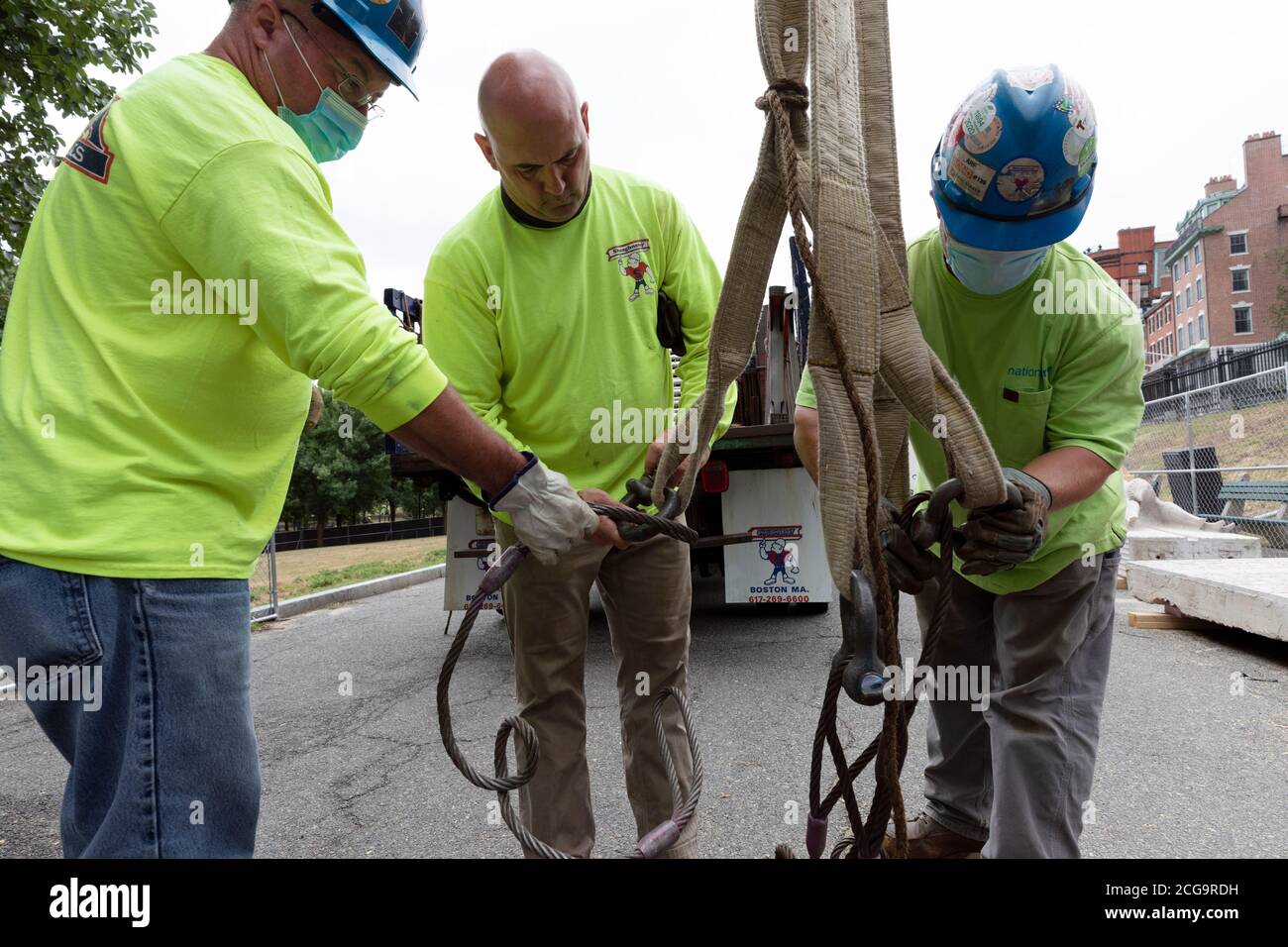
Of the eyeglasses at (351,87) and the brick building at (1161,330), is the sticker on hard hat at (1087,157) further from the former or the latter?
the brick building at (1161,330)

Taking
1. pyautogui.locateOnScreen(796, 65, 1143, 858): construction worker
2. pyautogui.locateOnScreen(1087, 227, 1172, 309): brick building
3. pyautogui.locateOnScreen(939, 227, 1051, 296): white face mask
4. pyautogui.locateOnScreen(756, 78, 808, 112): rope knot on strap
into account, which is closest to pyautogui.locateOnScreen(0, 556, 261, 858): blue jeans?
pyautogui.locateOnScreen(756, 78, 808, 112): rope knot on strap

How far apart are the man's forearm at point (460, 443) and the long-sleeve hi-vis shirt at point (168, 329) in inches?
1.4

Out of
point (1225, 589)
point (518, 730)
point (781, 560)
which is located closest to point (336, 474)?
point (781, 560)

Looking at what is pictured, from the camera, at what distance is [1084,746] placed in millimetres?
1924

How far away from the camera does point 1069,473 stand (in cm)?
178

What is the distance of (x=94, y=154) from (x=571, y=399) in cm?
116

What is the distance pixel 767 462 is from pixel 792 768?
2525mm

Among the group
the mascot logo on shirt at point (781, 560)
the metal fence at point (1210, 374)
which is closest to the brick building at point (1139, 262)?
the metal fence at point (1210, 374)

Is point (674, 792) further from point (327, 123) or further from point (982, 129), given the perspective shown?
point (327, 123)

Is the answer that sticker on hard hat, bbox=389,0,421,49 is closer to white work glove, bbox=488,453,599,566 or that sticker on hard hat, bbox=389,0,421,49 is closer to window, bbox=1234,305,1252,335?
white work glove, bbox=488,453,599,566

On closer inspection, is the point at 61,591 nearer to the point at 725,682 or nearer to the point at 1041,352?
the point at 1041,352

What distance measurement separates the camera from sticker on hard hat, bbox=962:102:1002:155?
155cm

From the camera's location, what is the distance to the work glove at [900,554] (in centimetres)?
124
